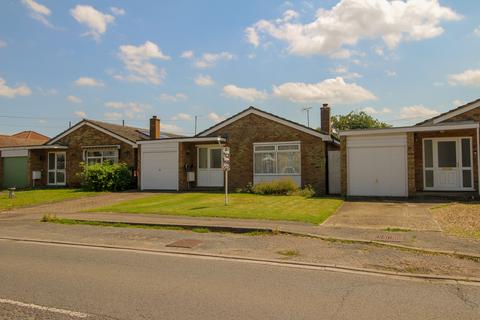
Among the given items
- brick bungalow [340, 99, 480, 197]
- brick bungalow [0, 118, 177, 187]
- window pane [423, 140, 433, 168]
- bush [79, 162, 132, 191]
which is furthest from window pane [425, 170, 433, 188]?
brick bungalow [0, 118, 177, 187]

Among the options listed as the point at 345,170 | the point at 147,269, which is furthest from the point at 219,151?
the point at 147,269

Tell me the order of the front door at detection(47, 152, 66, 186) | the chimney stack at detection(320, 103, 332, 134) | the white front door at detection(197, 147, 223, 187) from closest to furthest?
the chimney stack at detection(320, 103, 332, 134) → the white front door at detection(197, 147, 223, 187) → the front door at detection(47, 152, 66, 186)

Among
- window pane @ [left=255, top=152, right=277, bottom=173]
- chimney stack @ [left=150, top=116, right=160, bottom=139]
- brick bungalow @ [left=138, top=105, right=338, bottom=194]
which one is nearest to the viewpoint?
brick bungalow @ [left=138, top=105, right=338, bottom=194]

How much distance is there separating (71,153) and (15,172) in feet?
16.2

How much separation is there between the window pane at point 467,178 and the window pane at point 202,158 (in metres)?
13.5

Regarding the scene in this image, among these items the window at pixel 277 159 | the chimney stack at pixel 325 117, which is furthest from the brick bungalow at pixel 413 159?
the chimney stack at pixel 325 117

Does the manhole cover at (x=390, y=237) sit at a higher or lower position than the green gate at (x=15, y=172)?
lower

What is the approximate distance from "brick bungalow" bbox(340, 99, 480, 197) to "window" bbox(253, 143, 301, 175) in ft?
11.1

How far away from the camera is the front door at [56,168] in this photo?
28.0 meters

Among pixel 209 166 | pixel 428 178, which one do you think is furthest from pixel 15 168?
pixel 428 178

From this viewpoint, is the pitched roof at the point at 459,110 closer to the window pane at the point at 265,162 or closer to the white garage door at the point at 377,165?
the white garage door at the point at 377,165

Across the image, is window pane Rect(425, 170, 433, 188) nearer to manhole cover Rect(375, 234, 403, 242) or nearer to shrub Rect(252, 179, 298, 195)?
shrub Rect(252, 179, 298, 195)

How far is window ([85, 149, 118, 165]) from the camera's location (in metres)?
26.6

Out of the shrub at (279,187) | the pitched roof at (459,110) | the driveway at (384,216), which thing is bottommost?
the driveway at (384,216)
